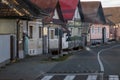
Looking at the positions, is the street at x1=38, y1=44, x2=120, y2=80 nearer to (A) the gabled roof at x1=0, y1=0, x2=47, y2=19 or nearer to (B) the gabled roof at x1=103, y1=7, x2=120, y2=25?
(A) the gabled roof at x1=0, y1=0, x2=47, y2=19

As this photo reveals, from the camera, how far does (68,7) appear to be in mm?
65062

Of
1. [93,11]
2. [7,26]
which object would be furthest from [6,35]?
[93,11]

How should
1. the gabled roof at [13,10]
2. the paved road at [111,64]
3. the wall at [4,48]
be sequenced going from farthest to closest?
the gabled roof at [13,10] → the wall at [4,48] → the paved road at [111,64]

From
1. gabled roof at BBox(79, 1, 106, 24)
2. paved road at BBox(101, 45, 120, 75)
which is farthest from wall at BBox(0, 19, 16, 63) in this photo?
gabled roof at BBox(79, 1, 106, 24)

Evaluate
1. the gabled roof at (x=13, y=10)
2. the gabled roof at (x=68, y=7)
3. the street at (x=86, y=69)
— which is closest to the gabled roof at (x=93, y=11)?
the gabled roof at (x=68, y=7)

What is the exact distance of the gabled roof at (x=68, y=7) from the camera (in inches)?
2490

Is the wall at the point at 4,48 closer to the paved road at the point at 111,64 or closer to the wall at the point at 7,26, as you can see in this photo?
the wall at the point at 7,26

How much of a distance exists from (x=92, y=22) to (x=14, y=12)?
4894 centimetres

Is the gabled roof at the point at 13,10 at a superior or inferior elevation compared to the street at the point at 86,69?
superior

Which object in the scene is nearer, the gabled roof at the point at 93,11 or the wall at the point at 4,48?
the wall at the point at 4,48

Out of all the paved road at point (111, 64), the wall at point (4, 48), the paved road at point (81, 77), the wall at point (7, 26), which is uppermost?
the wall at point (7, 26)

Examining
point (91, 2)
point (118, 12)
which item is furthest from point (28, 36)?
point (118, 12)

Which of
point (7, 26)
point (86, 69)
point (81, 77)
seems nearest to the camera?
point (81, 77)

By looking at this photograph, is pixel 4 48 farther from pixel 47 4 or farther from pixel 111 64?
pixel 47 4
